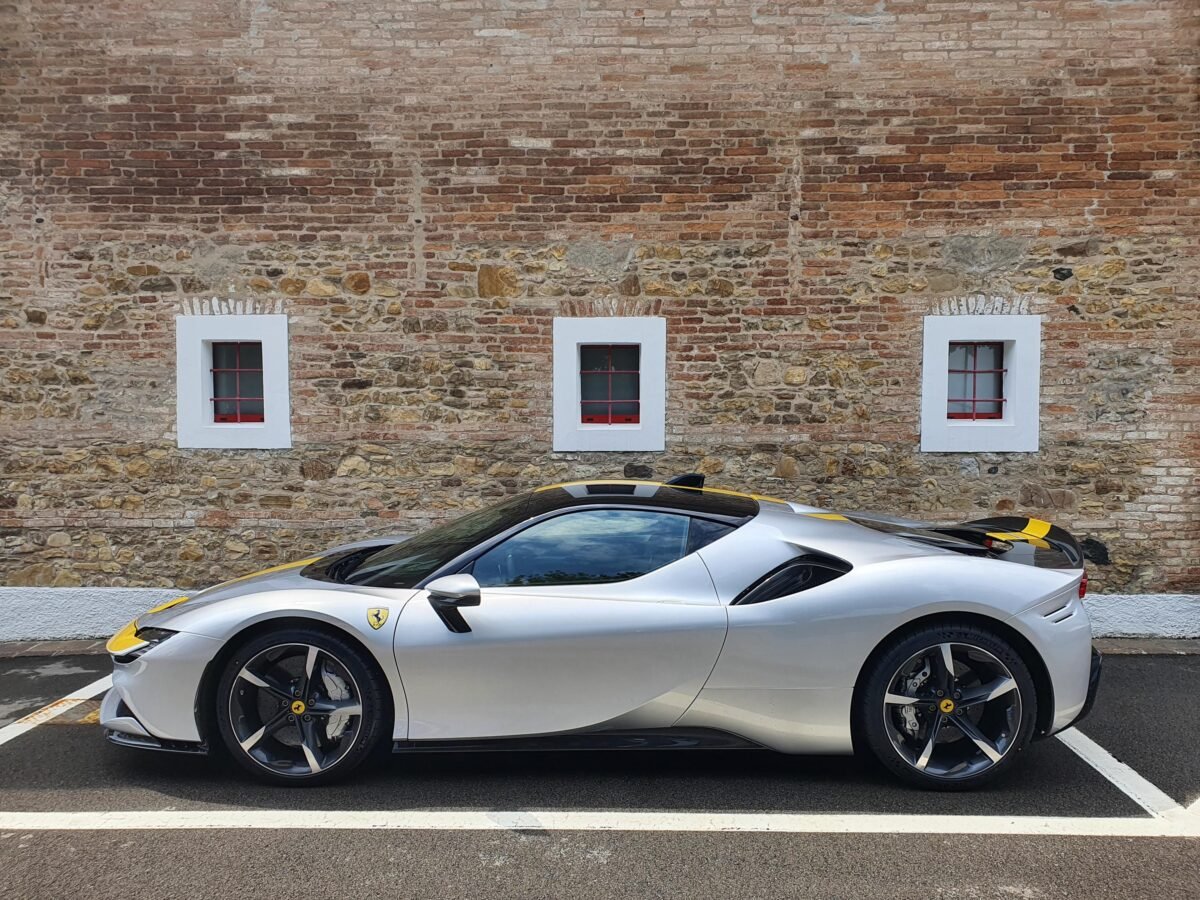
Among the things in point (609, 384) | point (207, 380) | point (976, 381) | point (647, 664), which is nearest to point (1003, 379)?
point (976, 381)

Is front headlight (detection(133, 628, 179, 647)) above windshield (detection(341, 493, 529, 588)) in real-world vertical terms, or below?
below

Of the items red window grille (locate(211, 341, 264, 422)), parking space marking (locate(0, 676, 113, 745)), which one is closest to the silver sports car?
parking space marking (locate(0, 676, 113, 745))

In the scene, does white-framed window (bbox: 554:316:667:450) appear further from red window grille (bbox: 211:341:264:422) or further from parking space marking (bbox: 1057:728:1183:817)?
parking space marking (bbox: 1057:728:1183:817)

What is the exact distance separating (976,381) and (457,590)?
4907 mm

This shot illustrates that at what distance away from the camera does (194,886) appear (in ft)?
8.63

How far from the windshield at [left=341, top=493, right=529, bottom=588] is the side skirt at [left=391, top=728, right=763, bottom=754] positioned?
2.29 feet

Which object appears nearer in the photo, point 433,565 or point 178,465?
point 433,565

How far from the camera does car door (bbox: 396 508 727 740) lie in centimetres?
320

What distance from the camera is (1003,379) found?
6176mm

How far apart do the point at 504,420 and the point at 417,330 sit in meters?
1.02

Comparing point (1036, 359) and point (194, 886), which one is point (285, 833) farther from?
point (1036, 359)

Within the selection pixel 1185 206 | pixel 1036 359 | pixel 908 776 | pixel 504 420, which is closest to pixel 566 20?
pixel 504 420

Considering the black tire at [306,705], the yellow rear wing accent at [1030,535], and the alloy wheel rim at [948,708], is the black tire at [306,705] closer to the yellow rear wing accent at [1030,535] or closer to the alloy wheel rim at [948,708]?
the alloy wheel rim at [948,708]

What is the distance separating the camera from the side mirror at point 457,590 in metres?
3.18
